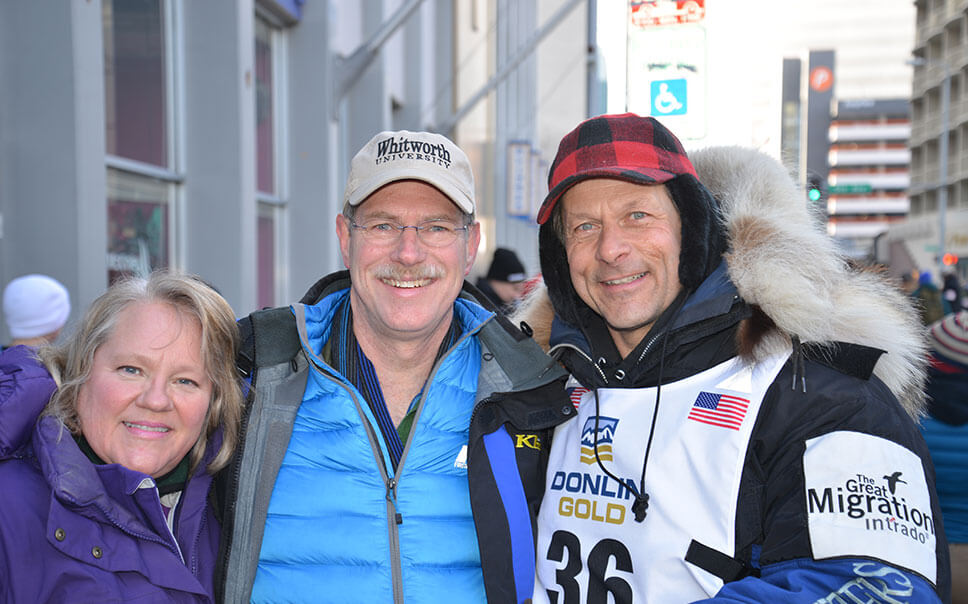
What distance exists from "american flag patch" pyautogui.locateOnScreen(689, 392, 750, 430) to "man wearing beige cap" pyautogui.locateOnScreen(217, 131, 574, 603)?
40 cm

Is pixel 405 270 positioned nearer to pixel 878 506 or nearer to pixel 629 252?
Answer: pixel 629 252

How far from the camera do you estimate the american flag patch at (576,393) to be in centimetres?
226

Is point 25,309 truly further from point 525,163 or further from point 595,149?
point 525,163

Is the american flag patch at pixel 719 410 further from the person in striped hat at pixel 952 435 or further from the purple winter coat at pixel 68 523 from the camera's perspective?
the person in striped hat at pixel 952 435

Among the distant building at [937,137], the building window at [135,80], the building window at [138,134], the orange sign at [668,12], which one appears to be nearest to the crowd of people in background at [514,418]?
the orange sign at [668,12]

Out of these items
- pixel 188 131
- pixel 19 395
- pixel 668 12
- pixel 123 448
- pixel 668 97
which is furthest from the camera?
pixel 188 131

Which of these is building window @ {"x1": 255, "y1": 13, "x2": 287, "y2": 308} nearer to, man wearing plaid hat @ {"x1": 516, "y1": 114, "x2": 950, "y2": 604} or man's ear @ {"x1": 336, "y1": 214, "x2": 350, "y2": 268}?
man's ear @ {"x1": 336, "y1": 214, "x2": 350, "y2": 268}

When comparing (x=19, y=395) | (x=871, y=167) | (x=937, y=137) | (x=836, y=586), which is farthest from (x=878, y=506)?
(x=871, y=167)

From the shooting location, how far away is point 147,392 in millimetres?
1941

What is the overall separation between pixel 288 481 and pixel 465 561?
1.74ft

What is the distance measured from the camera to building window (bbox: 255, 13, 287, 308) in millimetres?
7277

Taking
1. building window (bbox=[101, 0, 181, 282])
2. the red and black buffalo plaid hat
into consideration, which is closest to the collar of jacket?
the red and black buffalo plaid hat

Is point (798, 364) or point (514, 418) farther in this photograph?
point (514, 418)

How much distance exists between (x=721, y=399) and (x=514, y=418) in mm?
600
